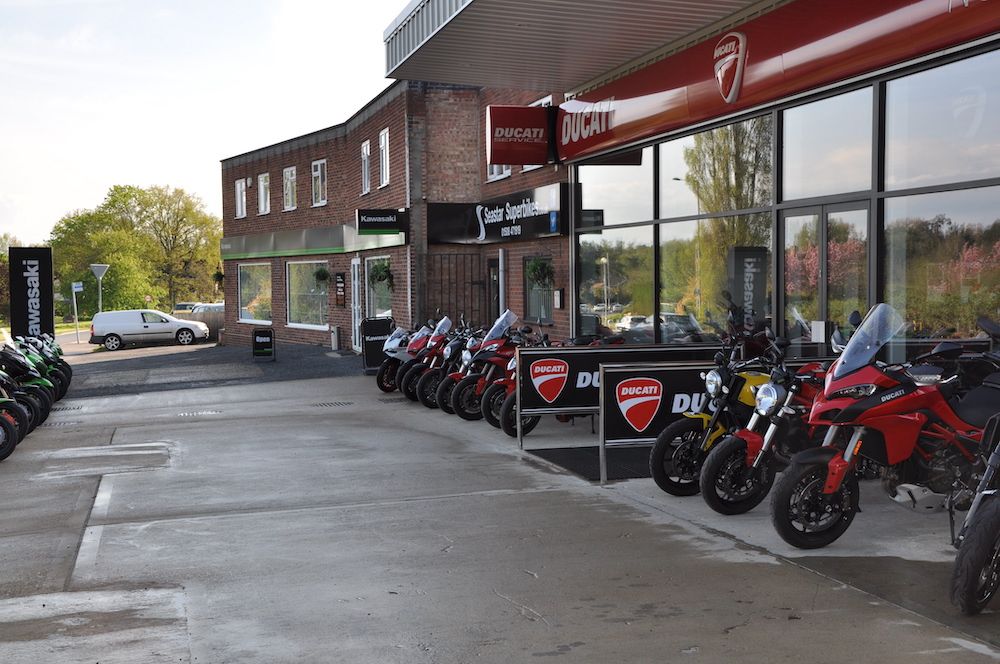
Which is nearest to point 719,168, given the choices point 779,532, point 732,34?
point 732,34

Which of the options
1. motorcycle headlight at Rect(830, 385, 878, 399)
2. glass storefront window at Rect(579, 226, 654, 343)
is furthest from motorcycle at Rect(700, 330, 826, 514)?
glass storefront window at Rect(579, 226, 654, 343)

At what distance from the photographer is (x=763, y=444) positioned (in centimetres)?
698

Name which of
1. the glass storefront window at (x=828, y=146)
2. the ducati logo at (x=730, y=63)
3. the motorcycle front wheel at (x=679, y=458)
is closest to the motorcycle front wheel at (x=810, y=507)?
the motorcycle front wheel at (x=679, y=458)

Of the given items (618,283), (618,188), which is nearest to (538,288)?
(618,283)

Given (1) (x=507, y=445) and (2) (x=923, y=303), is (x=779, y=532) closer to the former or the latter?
(2) (x=923, y=303)

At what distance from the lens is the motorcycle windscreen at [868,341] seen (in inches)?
249

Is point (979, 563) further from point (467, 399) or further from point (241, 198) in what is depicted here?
point (241, 198)

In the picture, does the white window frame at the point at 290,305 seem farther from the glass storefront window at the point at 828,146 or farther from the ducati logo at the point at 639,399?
the ducati logo at the point at 639,399

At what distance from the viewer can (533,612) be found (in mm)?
5340

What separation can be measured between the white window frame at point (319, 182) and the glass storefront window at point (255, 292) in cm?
410

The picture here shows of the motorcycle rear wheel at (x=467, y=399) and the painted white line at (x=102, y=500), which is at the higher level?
the motorcycle rear wheel at (x=467, y=399)

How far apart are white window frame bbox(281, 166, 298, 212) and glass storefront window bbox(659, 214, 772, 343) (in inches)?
745

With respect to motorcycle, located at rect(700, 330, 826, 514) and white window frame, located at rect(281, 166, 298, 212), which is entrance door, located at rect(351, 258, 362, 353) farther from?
motorcycle, located at rect(700, 330, 826, 514)

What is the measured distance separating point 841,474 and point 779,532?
1.64 ft
